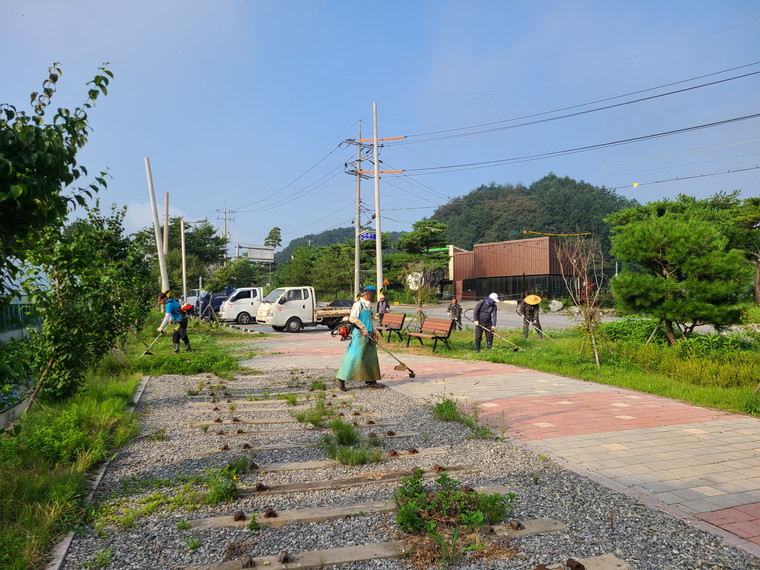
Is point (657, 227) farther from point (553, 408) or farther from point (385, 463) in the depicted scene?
point (385, 463)

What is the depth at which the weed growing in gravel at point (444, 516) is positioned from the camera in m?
3.15

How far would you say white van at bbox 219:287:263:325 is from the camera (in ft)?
87.7

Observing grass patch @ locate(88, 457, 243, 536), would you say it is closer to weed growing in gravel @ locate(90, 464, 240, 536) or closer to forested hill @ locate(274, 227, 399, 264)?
weed growing in gravel @ locate(90, 464, 240, 536)

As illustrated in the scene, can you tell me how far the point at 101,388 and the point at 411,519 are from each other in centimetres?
612

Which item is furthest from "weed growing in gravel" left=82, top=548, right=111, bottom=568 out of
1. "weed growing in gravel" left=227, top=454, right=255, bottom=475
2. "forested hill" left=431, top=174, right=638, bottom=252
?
"forested hill" left=431, top=174, right=638, bottom=252

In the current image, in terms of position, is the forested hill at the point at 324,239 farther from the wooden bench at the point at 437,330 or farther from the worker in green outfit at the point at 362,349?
the worker in green outfit at the point at 362,349

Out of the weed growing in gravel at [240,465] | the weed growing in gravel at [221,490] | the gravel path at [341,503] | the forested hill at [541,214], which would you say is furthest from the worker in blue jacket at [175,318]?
the forested hill at [541,214]

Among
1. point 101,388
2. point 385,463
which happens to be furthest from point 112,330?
point 385,463

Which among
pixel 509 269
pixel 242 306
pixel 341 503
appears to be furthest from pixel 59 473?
pixel 509 269

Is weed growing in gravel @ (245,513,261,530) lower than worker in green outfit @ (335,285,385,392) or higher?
lower

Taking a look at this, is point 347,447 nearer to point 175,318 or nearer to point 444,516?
point 444,516

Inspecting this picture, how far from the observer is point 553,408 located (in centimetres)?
716

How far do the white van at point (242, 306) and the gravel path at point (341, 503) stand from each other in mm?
20915

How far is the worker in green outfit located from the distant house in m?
39.1
